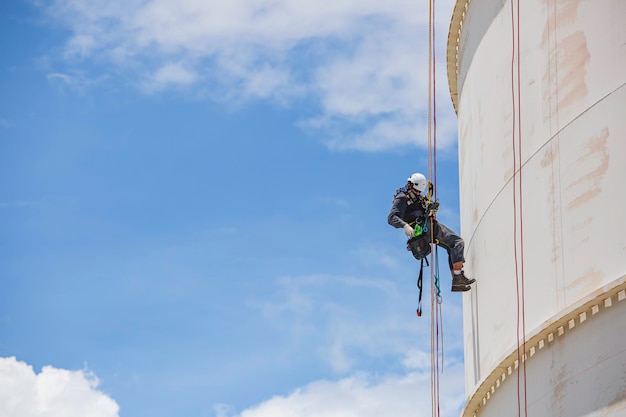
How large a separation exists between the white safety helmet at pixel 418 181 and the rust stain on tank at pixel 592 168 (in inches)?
152

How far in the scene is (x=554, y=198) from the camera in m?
13.5

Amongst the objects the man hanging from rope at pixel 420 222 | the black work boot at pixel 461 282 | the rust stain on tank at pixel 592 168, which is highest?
the man hanging from rope at pixel 420 222

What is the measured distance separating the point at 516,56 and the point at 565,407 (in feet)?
14.7

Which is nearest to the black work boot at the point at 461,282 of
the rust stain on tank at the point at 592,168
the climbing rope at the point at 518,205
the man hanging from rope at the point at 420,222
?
the man hanging from rope at the point at 420,222

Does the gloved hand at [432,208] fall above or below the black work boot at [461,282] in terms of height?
above

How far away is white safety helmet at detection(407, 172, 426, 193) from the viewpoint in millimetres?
16766

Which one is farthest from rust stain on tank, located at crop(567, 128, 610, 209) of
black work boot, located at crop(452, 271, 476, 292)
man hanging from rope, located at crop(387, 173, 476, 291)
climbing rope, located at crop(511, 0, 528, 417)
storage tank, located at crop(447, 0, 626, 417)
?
man hanging from rope, located at crop(387, 173, 476, 291)

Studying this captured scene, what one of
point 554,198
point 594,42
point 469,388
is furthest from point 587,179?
point 469,388

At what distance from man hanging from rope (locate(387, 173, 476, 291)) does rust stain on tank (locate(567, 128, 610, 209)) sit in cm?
333

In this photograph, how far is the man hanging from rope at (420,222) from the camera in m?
16.3

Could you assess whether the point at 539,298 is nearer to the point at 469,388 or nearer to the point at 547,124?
the point at 547,124

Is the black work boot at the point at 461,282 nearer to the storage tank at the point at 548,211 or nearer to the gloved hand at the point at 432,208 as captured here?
→ the storage tank at the point at 548,211

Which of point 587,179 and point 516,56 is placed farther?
point 516,56

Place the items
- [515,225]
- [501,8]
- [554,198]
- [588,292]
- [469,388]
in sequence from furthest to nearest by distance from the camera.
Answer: [469,388], [501,8], [515,225], [554,198], [588,292]
